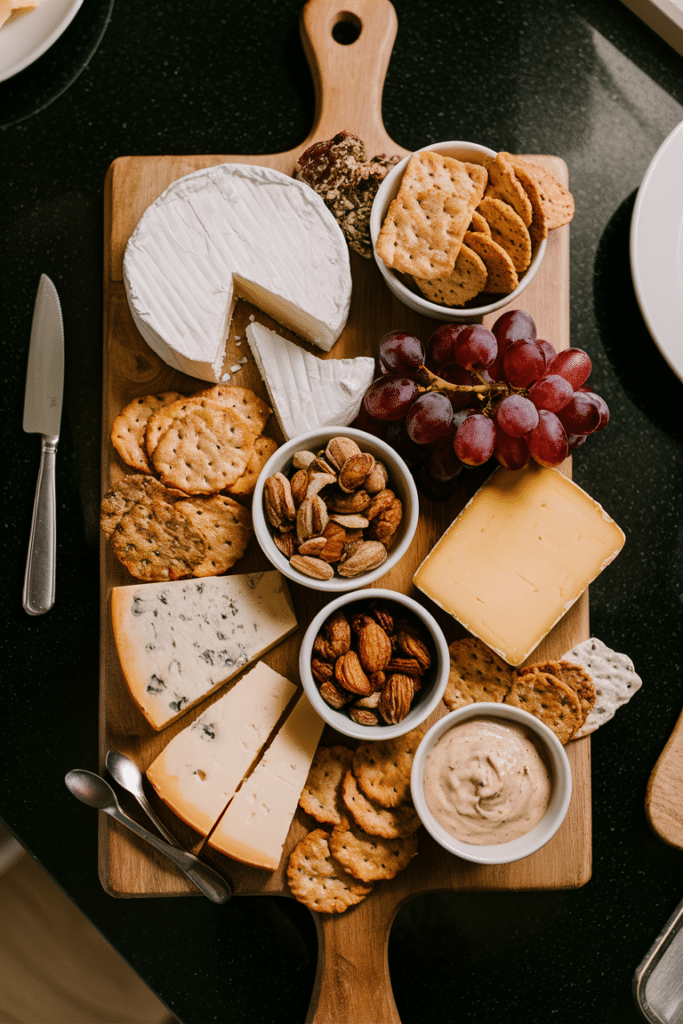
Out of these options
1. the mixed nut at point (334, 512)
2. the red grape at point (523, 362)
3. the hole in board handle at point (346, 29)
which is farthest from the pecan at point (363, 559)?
the hole in board handle at point (346, 29)

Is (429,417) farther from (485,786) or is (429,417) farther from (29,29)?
(29,29)

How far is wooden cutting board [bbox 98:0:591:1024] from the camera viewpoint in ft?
3.68

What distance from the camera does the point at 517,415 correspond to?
103 centimetres

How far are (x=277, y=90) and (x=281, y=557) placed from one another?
88 centimetres

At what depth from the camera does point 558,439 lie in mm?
1060

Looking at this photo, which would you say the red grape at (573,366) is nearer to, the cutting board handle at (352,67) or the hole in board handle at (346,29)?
the cutting board handle at (352,67)

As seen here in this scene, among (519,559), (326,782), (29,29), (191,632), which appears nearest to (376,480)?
(519,559)

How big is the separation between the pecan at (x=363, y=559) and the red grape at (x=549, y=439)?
0.28 meters

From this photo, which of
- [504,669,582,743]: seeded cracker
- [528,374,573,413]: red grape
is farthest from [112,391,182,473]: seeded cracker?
[504,669,582,743]: seeded cracker

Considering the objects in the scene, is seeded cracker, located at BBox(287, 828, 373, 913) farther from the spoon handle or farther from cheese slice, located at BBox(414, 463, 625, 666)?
cheese slice, located at BBox(414, 463, 625, 666)

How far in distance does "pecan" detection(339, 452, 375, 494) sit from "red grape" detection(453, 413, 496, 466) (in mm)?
133

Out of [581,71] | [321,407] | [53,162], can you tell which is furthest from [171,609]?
[581,71]

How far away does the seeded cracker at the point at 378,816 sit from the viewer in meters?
1.09

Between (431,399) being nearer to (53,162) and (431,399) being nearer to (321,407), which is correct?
(321,407)
